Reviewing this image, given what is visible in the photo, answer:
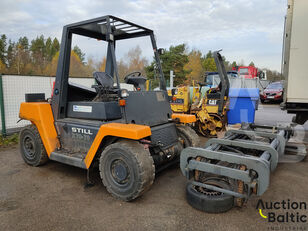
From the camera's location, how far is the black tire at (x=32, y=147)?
4543 millimetres

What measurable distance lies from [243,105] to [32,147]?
6.08 meters

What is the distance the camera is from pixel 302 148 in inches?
214

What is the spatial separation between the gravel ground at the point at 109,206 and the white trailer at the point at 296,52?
160 cm

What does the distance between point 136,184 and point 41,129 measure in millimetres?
2303

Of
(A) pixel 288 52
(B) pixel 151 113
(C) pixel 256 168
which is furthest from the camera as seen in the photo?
(A) pixel 288 52

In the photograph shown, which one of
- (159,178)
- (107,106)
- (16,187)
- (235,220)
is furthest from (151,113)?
(16,187)

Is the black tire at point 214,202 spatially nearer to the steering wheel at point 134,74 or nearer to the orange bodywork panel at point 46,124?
the steering wheel at point 134,74

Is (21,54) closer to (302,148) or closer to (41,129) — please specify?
(41,129)

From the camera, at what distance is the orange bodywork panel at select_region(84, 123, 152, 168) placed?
3109 millimetres

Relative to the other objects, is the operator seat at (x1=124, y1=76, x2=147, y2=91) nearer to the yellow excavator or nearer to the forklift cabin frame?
the forklift cabin frame

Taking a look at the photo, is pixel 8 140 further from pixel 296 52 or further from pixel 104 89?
pixel 296 52

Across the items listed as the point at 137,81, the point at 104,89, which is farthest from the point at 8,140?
the point at 137,81

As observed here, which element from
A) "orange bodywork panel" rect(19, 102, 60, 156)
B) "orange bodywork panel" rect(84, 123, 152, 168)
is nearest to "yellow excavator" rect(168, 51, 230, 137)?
"orange bodywork panel" rect(84, 123, 152, 168)

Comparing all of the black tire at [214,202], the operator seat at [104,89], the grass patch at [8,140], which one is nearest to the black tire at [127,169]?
the black tire at [214,202]
